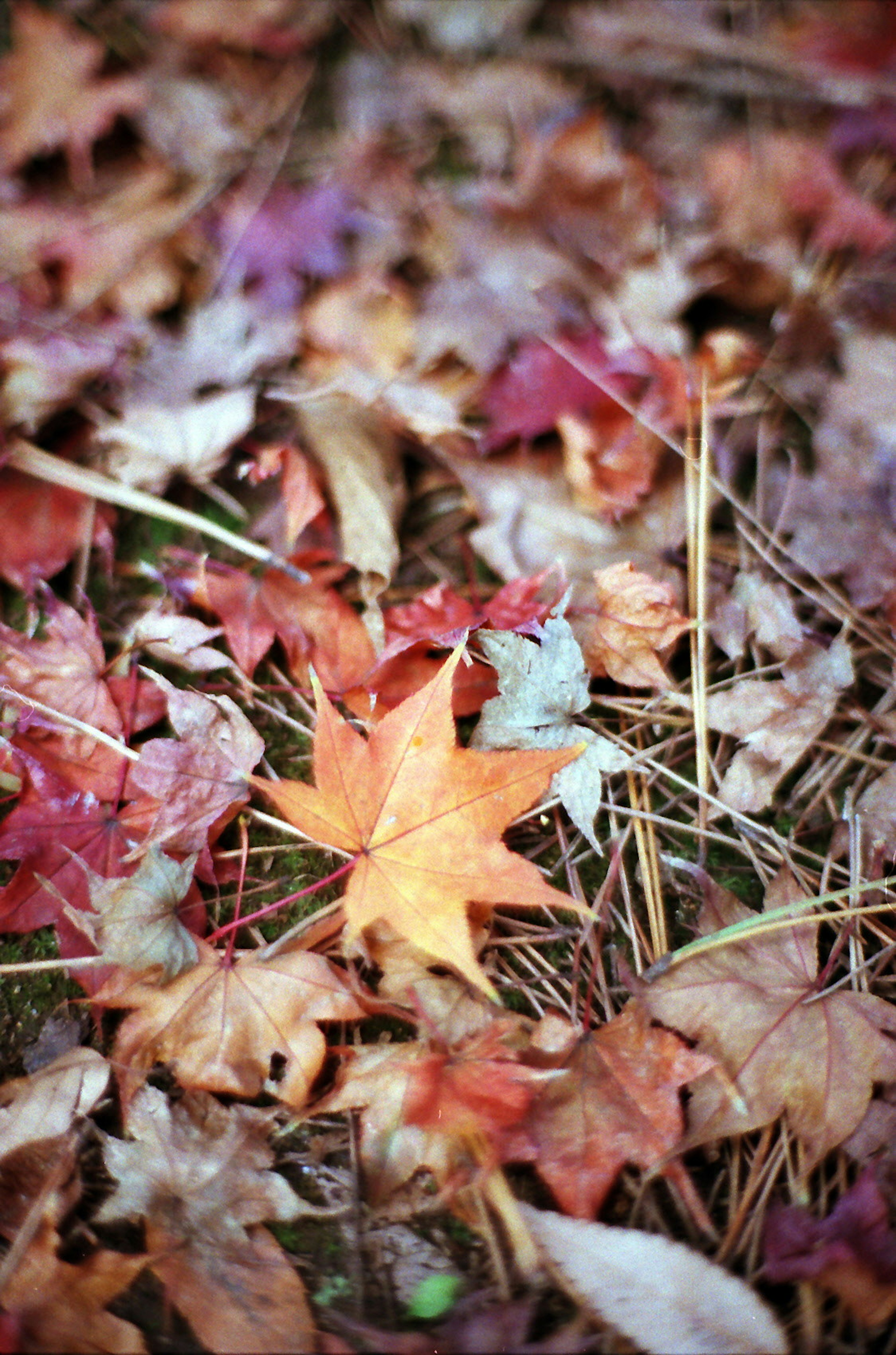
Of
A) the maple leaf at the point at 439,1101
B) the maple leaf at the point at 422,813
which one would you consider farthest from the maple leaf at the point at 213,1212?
the maple leaf at the point at 422,813

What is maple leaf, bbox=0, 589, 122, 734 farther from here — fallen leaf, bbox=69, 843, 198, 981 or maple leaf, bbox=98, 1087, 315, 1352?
maple leaf, bbox=98, 1087, 315, 1352

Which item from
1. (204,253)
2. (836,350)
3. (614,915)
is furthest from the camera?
(204,253)

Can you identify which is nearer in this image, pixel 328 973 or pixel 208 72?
pixel 328 973

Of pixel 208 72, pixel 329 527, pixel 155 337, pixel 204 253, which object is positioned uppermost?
pixel 208 72

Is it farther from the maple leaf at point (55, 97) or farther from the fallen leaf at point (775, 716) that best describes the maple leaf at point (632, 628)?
the maple leaf at point (55, 97)

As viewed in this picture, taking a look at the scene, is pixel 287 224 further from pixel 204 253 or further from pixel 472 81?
pixel 472 81

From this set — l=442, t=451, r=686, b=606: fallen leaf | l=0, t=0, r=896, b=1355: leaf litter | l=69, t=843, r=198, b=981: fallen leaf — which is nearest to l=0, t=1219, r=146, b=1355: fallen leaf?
l=0, t=0, r=896, b=1355: leaf litter

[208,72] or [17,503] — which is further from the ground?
[208,72]

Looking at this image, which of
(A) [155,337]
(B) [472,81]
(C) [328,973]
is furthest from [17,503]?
(B) [472,81]
